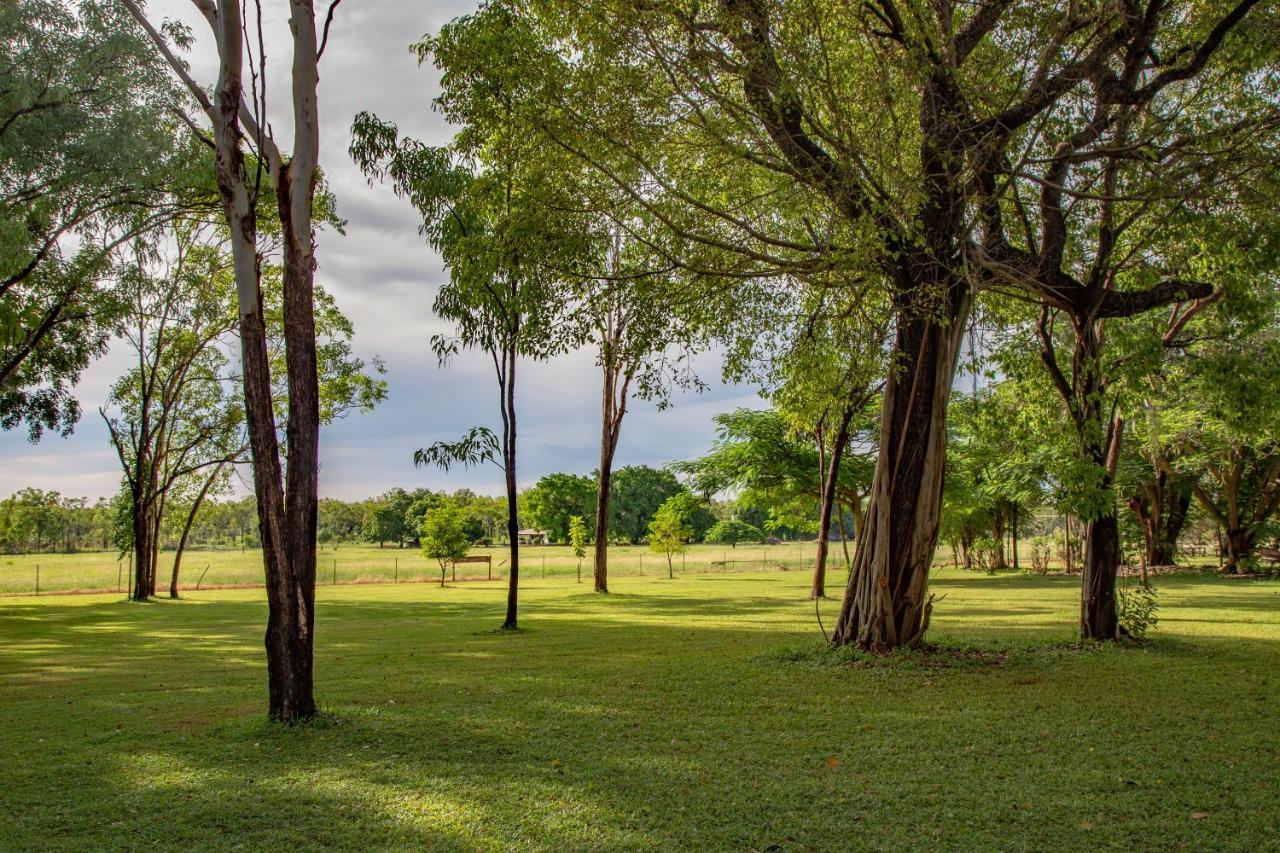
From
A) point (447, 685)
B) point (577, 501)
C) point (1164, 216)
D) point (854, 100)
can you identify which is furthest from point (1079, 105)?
point (577, 501)

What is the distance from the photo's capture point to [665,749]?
5.89 meters

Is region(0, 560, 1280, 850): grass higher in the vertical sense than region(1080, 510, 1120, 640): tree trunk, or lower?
lower

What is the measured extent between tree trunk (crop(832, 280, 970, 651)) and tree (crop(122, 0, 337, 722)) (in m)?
6.22

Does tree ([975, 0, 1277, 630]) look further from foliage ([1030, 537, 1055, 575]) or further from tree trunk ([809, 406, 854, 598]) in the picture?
foliage ([1030, 537, 1055, 575])

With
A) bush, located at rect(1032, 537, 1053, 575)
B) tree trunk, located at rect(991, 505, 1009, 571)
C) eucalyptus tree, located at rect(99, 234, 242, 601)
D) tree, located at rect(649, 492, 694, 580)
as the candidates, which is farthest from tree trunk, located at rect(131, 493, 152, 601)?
tree trunk, located at rect(991, 505, 1009, 571)

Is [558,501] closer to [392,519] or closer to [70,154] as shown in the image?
[392,519]

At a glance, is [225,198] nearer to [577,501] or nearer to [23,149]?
[23,149]

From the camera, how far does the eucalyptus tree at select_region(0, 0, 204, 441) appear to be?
50.0 feet

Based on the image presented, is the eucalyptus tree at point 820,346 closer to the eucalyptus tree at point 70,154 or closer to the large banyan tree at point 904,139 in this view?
the large banyan tree at point 904,139

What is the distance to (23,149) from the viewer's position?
616 inches

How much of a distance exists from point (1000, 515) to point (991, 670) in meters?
30.6

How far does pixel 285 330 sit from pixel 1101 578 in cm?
996

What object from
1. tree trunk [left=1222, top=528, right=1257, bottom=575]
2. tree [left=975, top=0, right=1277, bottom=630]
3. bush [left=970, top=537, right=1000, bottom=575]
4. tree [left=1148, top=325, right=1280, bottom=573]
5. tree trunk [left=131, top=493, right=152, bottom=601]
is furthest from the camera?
bush [left=970, top=537, right=1000, bottom=575]

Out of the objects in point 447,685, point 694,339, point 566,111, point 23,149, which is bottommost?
point 447,685
